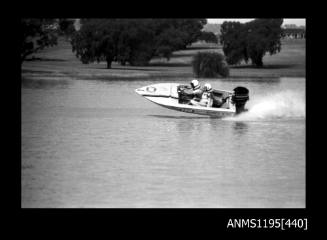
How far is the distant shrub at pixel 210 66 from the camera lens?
2088 inches

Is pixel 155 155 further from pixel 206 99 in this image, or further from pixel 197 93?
pixel 206 99

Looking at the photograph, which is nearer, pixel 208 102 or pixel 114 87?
pixel 208 102

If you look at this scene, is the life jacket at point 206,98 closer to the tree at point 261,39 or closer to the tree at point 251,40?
the tree at point 251,40

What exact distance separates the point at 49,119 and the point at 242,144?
325 inches

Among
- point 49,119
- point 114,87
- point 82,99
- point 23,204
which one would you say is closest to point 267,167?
point 23,204

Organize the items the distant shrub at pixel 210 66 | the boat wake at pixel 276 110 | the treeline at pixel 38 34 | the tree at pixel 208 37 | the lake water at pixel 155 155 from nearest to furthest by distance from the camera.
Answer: the lake water at pixel 155 155
the boat wake at pixel 276 110
the treeline at pixel 38 34
the distant shrub at pixel 210 66
the tree at pixel 208 37

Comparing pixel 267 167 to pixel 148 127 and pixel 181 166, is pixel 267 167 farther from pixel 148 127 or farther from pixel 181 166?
pixel 148 127

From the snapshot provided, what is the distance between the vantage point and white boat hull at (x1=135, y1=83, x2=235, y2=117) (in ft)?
97.4

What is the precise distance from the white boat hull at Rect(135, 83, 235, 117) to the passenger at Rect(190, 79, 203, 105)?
162 mm

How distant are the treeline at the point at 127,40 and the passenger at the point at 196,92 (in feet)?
82.2

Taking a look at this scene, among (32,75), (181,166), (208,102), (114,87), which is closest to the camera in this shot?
(181,166)

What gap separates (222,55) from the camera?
56094 millimetres

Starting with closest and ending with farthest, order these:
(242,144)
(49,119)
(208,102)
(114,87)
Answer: (242,144)
(208,102)
(49,119)
(114,87)

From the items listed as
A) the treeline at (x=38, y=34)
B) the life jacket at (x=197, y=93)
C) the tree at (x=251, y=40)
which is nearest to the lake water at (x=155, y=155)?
the life jacket at (x=197, y=93)
